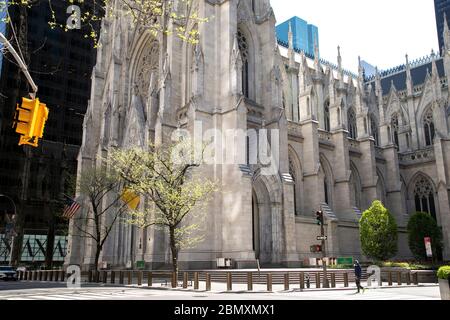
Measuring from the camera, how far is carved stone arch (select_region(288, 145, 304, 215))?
3650 cm

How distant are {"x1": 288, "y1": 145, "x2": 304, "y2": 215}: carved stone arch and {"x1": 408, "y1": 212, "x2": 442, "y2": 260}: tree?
8843 millimetres

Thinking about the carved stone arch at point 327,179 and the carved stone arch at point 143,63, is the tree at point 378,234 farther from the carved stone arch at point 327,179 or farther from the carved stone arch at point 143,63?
the carved stone arch at point 143,63

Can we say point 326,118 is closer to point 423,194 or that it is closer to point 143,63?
point 423,194

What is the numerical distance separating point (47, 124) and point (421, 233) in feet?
186

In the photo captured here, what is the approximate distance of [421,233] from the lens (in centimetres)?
3428

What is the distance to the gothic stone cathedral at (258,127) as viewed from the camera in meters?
29.5

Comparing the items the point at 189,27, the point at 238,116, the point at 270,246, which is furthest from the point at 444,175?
the point at 189,27

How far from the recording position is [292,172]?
37062 millimetres

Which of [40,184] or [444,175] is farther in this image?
[40,184]

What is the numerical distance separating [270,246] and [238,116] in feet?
30.9


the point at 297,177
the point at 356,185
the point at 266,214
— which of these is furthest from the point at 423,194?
the point at 266,214

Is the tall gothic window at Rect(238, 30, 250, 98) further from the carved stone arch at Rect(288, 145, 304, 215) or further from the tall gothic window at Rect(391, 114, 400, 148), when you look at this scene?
the tall gothic window at Rect(391, 114, 400, 148)
